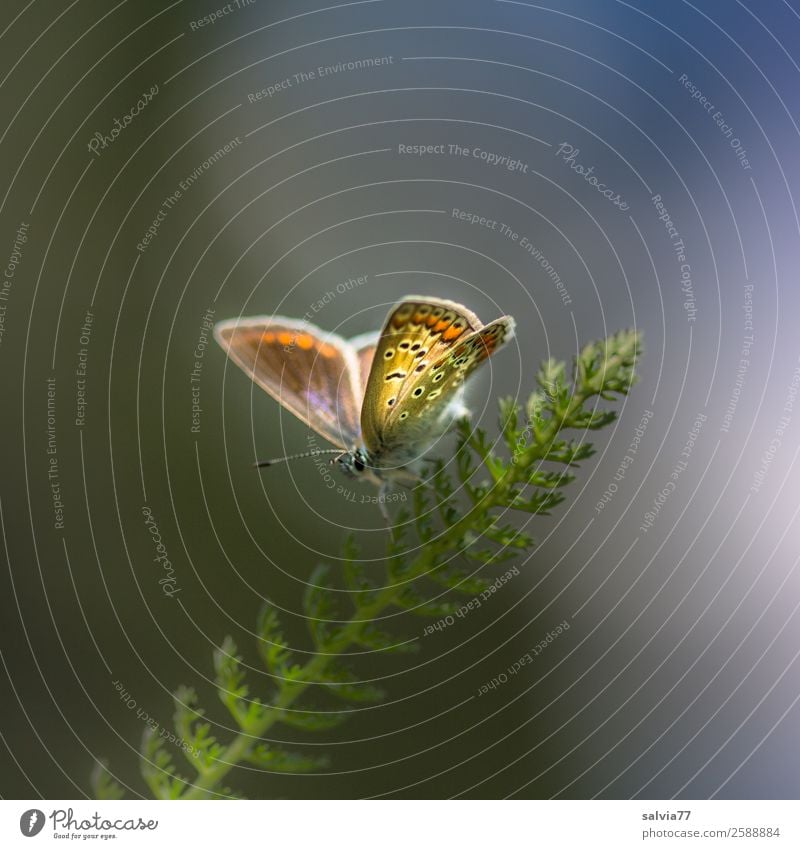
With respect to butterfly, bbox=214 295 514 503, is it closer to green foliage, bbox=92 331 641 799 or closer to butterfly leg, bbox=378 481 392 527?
butterfly leg, bbox=378 481 392 527

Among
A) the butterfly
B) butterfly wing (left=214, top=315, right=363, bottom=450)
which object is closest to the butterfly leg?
the butterfly

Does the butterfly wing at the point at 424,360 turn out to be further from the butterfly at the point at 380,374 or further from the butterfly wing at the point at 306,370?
the butterfly wing at the point at 306,370

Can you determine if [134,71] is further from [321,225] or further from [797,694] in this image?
[797,694]

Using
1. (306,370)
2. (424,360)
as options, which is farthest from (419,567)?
(306,370)

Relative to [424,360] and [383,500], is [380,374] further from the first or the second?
[383,500]
